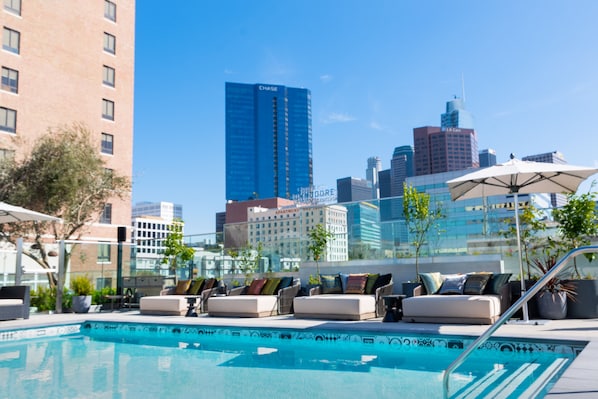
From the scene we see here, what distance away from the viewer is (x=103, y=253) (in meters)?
12.3

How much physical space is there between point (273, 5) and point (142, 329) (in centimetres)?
3982

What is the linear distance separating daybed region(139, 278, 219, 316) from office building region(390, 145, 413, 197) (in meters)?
150

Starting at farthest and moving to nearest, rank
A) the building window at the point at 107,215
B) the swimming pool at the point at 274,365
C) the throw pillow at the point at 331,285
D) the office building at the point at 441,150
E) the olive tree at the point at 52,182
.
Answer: the office building at the point at 441,150, the building window at the point at 107,215, the olive tree at the point at 52,182, the throw pillow at the point at 331,285, the swimming pool at the point at 274,365

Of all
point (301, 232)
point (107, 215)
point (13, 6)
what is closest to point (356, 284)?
point (301, 232)

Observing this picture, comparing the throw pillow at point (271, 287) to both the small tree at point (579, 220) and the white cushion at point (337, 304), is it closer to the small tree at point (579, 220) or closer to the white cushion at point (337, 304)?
the white cushion at point (337, 304)

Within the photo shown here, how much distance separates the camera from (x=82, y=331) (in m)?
8.84

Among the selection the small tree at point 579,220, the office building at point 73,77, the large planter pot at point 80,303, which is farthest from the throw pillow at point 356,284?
the office building at point 73,77

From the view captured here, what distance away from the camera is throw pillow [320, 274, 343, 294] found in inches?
358

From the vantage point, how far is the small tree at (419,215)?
10203mm

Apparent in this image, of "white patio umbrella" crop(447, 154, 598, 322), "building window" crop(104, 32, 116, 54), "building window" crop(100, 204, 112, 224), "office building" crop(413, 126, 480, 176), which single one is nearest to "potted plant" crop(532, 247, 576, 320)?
"white patio umbrella" crop(447, 154, 598, 322)

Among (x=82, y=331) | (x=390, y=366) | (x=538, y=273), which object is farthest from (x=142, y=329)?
(x=538, y=273)

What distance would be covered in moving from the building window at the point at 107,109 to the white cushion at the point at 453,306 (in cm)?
2328

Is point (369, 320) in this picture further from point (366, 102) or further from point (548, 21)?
point (366, 102)

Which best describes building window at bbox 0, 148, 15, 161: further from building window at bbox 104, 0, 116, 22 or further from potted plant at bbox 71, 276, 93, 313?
building window at bbox 104, 0, 116, 22
